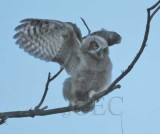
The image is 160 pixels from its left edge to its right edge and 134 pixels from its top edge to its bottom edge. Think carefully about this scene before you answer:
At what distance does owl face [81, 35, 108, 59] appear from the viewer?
4020 mm

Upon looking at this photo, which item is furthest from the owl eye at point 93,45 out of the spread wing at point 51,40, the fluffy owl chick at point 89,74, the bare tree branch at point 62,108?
the bare tree branch at point 62,108

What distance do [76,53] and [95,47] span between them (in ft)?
0.63

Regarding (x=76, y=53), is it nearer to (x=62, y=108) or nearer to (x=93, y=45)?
(x=93, y=45)

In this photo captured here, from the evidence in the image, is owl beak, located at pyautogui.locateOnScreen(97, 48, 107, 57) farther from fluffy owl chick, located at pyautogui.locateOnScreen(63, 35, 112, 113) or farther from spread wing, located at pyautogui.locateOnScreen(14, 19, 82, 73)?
spread wing, located at pyautogui.locateOnScreen(14, 19, 82, 73)

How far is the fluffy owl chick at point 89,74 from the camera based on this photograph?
13.1 feet

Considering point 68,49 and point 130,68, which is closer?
point 130,68

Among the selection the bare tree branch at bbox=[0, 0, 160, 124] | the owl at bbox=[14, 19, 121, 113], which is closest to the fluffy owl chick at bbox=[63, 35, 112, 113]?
the owl at bbox=[14, 19, 121, 113]

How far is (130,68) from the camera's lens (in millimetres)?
2594

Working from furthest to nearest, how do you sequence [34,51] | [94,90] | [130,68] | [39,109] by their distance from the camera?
1. [34,51]
2. [94,90]
3. [39,109]
4. [130,68]

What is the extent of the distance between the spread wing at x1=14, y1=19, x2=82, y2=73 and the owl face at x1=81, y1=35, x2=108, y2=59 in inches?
3.2

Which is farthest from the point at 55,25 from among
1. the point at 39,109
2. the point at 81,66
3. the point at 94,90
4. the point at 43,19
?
the point at 39,109

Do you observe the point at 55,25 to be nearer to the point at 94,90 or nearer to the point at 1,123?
the point at 94,90

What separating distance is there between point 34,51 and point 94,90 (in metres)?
0.75

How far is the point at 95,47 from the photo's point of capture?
4090 mm
